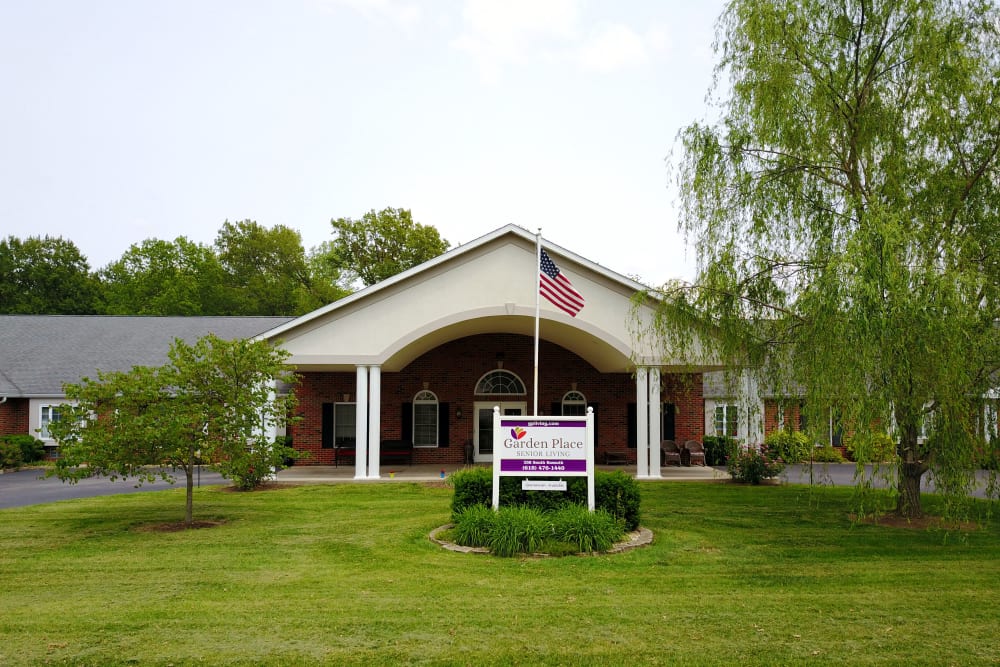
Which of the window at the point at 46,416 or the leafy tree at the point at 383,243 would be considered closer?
the window at the point at 46,416

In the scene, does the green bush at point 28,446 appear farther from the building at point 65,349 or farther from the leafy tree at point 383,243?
the leafy tree at point 383,243

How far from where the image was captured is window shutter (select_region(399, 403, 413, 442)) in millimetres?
24078

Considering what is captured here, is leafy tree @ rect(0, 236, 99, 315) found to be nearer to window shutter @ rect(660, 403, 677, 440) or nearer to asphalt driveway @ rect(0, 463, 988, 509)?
asphalt driveway @ rect(0, 463, 988, 509)

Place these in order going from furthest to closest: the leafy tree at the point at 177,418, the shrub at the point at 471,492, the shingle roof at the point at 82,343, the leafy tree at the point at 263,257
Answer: the leafy tree at the point at 263,257, the shingle roof at the point at 82,343, the leafy tree at the point at 177,418, the shrub at the point at 471,492

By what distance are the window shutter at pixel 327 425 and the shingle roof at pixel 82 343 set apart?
18.1 feet

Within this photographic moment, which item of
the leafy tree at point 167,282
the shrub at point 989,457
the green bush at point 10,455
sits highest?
the leafy tree at point 167,282

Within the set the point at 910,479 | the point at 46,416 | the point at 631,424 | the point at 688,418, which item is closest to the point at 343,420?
the point at 631,424


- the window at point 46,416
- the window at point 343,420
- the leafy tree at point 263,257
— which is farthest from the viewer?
the leafy tree at point 263,257

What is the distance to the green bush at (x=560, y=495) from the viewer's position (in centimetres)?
1199

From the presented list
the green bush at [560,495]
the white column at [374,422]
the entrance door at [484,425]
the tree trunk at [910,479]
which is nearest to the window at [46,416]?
the white column at [374,422]

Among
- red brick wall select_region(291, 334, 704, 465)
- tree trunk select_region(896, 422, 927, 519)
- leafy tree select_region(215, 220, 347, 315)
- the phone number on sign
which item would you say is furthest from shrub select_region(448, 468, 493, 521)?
leafy tree select_region(215, 220, 347, 315)

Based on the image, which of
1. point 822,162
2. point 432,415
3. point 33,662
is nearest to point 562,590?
point 33,662

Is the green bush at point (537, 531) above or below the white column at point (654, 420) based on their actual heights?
below

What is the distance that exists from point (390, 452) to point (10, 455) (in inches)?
465
